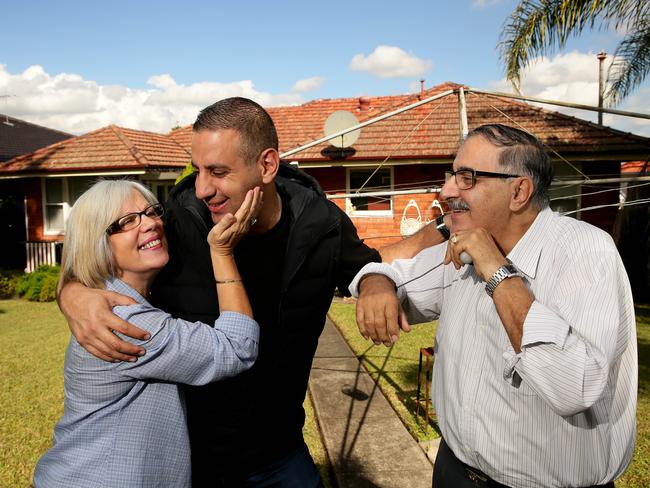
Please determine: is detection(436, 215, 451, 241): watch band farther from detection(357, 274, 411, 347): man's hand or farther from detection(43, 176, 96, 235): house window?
detection(43, 176, 96, 235): house window

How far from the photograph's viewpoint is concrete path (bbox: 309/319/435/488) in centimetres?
412

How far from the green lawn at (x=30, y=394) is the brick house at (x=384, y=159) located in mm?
5579

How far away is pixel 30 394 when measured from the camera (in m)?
6.58

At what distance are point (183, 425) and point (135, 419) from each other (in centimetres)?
18

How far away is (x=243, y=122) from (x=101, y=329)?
1083mm

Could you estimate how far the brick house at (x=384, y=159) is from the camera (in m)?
13.1

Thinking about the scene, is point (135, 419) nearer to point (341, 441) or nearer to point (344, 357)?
point (341, 441)

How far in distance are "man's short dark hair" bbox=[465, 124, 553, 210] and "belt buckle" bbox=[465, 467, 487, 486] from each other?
3.43 ft

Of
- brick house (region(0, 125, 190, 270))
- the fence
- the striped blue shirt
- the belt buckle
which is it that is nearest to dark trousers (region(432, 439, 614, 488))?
the belt buckle

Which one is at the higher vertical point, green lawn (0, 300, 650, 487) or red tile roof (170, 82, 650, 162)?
red tile roof (170, 82, 650, 162)

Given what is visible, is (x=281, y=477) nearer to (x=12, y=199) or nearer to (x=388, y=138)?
(x=388, y=138)

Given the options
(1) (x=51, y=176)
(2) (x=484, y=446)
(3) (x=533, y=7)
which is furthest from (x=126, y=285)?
(1) (x=51, y=176)

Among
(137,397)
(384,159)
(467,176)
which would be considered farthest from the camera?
(384,159)

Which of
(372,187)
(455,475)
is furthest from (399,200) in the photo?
(455,475)
